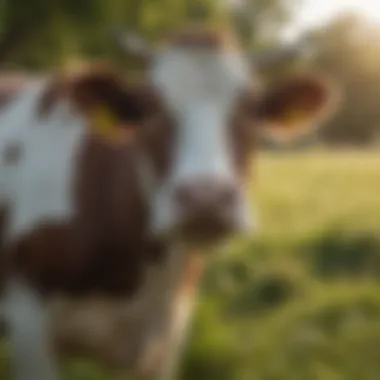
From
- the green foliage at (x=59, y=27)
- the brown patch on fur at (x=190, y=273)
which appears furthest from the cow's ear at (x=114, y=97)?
the green foliage at (x=59, y=27)

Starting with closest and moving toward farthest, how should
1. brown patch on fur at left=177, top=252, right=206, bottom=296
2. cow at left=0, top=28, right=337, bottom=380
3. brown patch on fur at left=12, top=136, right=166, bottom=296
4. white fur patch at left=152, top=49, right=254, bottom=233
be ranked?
white fur patch at left=152, top=49, right=254, bottom=233 < cow at left=0, top=28, right=337, bottom=380 < brown patch on fur at left=12, top=136, right=166, bottom=296 < brown patch on fur at left=177, top=252, right=206, bottom=296

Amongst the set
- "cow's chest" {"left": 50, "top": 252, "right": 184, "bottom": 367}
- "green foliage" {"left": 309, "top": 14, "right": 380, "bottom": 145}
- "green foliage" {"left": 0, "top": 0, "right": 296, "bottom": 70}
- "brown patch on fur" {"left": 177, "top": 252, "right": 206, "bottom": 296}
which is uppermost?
"green foliage" {"left": 309, "top": 14, "right": 380, "bottom": 145}

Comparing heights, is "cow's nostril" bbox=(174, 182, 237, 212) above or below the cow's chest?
above

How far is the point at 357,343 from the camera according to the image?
5.60m

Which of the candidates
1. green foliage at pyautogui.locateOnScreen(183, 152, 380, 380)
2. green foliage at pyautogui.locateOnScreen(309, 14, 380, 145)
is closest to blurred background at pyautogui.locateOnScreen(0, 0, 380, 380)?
green foliage at pyautogui.locateOnScreen(183, 152, 380, 380)

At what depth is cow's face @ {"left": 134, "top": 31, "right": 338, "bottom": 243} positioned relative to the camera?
361 centimetres

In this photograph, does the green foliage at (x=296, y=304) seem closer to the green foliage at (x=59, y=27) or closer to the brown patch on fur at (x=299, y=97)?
the brown patch on fur at (x=299, y=97)

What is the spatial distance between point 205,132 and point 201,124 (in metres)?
0.04

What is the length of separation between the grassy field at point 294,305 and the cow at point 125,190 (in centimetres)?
71

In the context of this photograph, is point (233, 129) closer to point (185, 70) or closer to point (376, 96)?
point (185, 70)

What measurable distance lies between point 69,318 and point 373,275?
3.41m

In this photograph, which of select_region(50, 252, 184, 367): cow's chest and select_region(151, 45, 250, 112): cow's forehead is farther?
select_region(50, 252, 184, 367): cow's chest

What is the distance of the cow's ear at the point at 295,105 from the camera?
13.4 ft

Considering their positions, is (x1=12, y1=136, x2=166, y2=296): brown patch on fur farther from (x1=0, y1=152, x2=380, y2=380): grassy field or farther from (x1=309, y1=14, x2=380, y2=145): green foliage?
(x1=309, y1=14, x2=380, y2=145): green foliage
